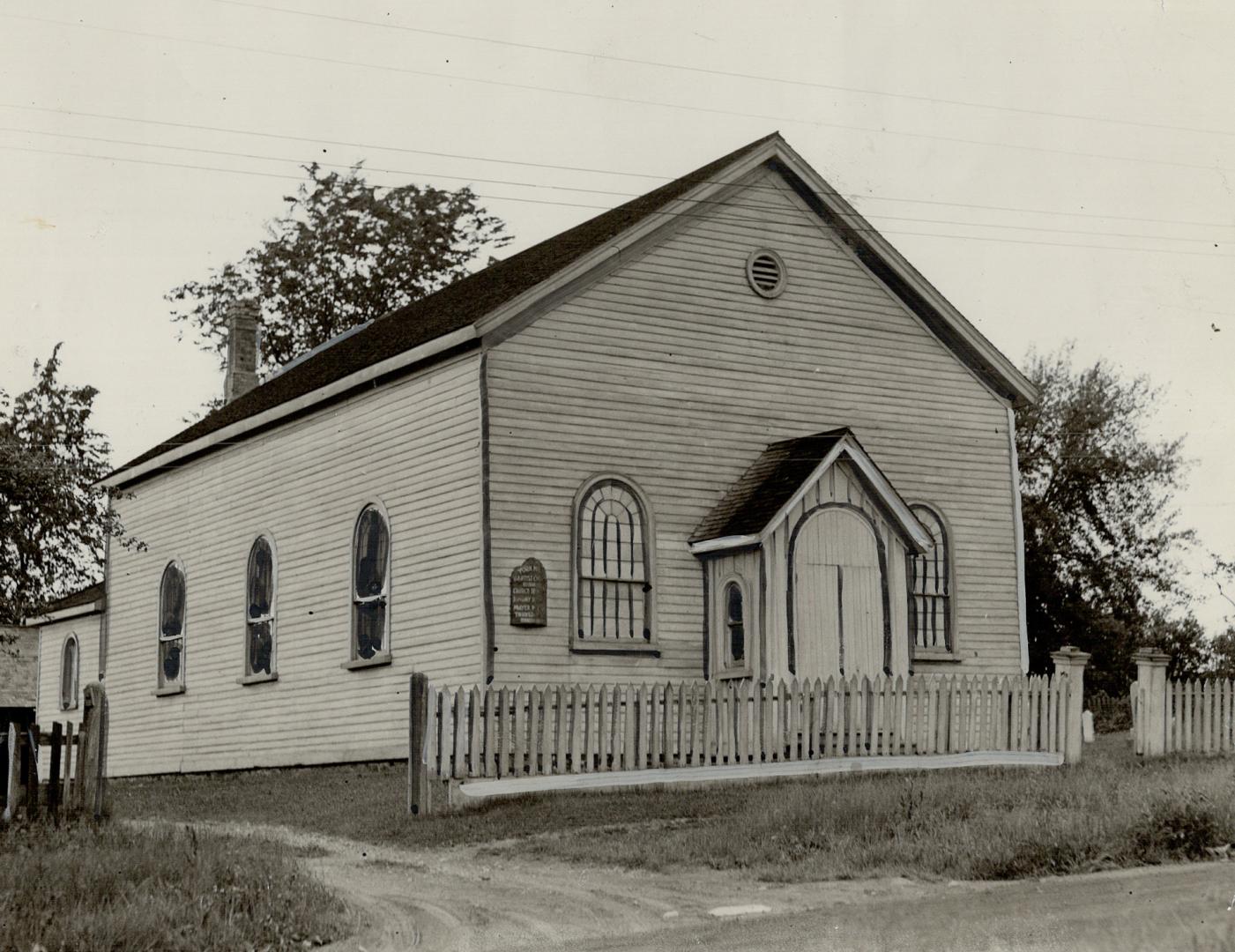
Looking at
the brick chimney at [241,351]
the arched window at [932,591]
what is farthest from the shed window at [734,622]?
the brick chimney at [241,351]

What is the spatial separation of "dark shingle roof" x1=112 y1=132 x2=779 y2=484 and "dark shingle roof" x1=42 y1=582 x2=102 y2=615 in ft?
14.1

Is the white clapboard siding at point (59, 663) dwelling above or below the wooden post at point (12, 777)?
above

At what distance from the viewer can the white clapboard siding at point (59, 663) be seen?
34594 millimetres

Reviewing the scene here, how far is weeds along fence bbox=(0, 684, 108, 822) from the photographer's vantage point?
48.3 ft

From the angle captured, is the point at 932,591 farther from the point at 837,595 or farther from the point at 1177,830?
the point at 1177,830

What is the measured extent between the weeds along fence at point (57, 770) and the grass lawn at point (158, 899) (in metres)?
1.52

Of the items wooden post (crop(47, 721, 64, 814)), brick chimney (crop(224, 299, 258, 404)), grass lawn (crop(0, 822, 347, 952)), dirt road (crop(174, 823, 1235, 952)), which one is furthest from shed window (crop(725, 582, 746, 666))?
brick chimney (crop(224, 299, 258, 404))

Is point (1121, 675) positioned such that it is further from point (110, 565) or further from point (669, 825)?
point (669, 825)

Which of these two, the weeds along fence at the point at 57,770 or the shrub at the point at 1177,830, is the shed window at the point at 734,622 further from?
the weeds along fence at the point at 57,770

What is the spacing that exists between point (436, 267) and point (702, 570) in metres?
25.8

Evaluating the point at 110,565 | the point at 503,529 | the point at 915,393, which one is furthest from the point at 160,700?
the point at 915,393

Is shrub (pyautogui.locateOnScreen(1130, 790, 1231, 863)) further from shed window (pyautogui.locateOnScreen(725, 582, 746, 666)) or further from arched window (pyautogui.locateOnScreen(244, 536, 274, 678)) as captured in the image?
arched window (pyautogui.locateOnScreen(244, 536, 274, 678))

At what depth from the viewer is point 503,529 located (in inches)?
836

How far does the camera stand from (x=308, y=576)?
82.7ft
